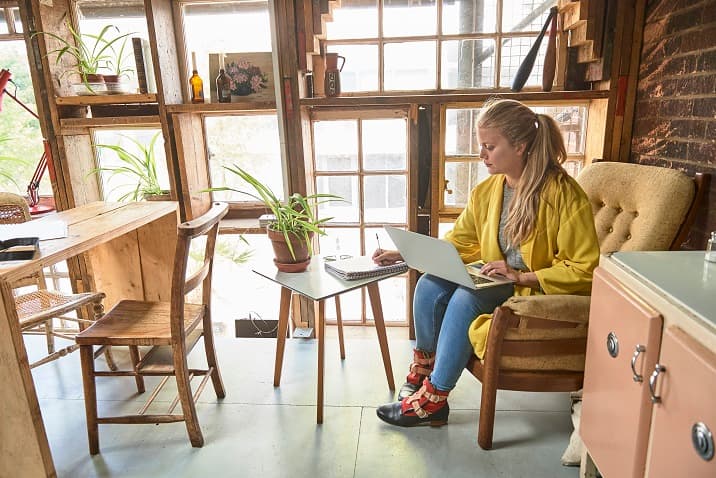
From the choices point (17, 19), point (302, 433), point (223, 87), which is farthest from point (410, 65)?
point (17, 19)

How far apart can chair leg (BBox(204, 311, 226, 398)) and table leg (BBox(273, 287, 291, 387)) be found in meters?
0.23

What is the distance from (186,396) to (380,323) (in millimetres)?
788

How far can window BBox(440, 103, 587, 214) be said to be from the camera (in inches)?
94.1

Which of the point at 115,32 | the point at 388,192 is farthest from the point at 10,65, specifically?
the point at 388,192

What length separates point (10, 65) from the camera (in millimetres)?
2676

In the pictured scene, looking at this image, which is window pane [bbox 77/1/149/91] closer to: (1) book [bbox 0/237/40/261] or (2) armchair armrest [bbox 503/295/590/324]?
(1) book [bbox 0/237/40/261]

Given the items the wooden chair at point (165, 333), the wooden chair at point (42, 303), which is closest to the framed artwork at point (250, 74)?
the wooden chair at point (165, 333)

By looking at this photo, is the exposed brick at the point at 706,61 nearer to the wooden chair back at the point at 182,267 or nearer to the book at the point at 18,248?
the wooden chair back at the point at 182,267

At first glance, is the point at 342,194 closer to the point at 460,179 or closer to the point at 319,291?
the point at 460,179

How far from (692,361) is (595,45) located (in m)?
1.67

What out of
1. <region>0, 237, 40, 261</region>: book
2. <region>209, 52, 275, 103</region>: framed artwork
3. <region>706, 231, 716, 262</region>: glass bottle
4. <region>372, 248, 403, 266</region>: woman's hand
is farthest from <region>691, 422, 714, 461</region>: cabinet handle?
<region>209, 52, 275, 103</region>: framed artwork

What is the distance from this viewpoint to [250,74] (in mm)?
2381

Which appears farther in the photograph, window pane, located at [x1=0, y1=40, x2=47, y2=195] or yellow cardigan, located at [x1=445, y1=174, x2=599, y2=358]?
window pane, located at [x1=0, y1=40, x2=47, y2=195]

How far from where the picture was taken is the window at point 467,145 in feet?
7.84
